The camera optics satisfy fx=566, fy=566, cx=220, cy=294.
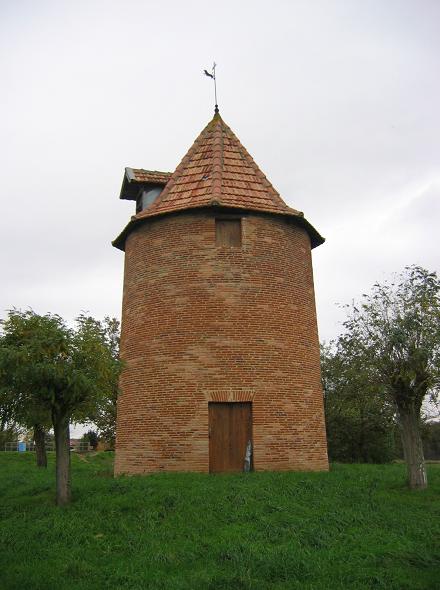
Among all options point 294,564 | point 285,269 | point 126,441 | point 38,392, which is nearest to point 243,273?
point 285,269

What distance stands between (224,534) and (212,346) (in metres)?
5.94

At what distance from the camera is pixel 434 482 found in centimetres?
1265

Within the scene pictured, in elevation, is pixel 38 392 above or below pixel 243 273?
below

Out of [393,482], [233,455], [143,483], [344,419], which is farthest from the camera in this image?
[344,419]

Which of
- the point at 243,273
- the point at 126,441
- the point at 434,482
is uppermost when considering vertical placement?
the point at 243,273

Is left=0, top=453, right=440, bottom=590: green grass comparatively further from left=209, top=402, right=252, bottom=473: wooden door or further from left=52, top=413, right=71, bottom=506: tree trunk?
left=209, top=402, right=252, bottom=473: wooden door

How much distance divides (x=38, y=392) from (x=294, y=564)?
5472 mm

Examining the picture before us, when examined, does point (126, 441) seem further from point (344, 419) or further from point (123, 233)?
point (344, 419)

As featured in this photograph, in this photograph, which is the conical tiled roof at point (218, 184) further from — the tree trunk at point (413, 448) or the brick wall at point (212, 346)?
the tree trunk at point (413, 448)

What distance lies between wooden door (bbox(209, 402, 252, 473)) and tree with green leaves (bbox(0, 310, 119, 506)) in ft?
11.0

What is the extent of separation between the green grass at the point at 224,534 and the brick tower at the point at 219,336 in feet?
4.69

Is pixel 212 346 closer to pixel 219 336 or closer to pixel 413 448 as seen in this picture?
pixel 219 336

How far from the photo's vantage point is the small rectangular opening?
14.9 m

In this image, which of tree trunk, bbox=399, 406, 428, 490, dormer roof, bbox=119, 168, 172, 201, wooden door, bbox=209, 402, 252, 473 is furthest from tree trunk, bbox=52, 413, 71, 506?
dormer roof, bbox=119, 168, 172, 201
